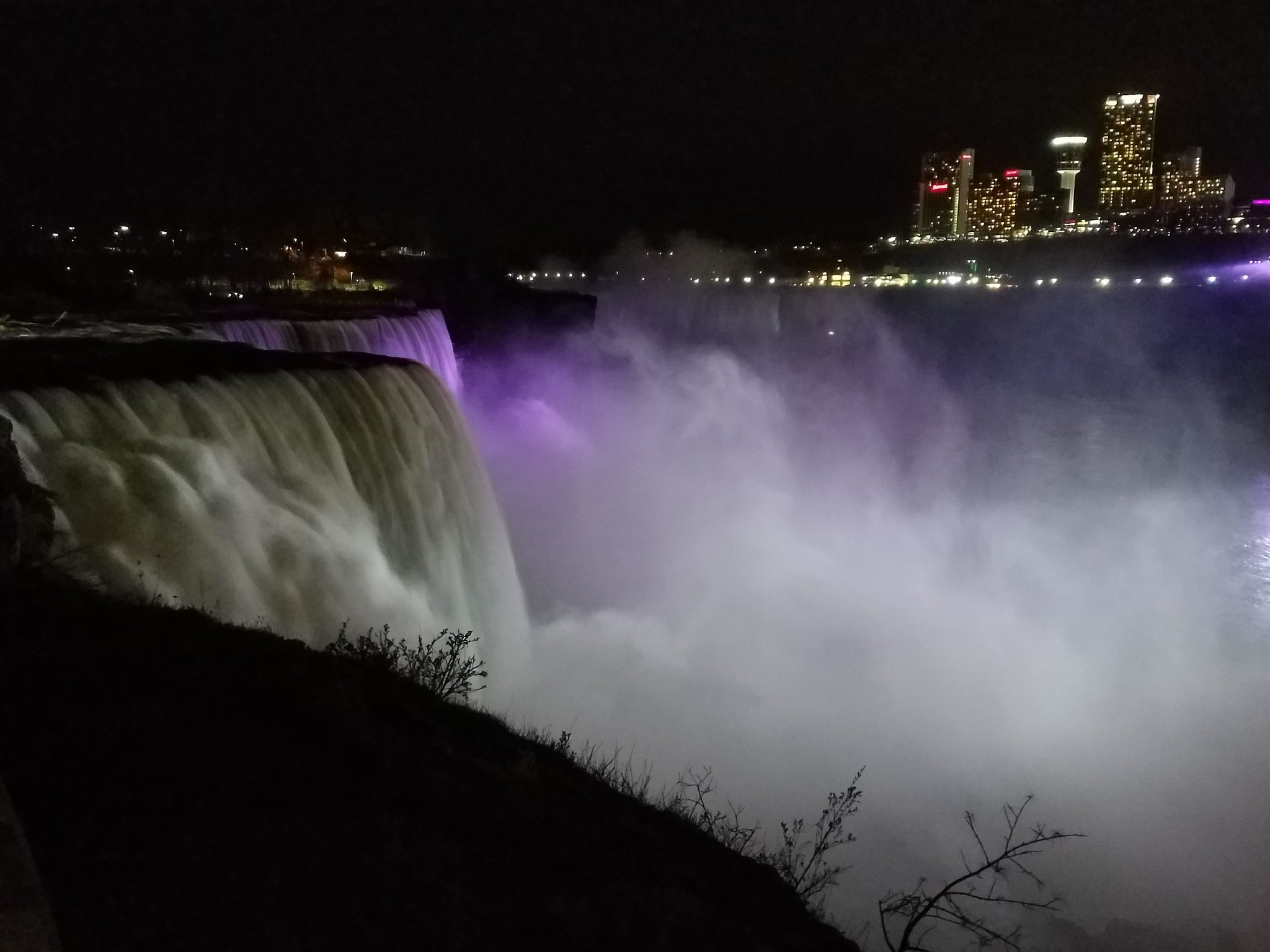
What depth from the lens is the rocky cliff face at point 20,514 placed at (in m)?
5.96

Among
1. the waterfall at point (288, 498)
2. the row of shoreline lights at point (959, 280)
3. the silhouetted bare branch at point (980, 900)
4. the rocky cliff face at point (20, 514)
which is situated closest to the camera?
the rocky cliff face at point (20, 514)

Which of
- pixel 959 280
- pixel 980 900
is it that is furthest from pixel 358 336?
pixel 959 280

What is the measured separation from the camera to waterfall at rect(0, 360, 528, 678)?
7.56 meters

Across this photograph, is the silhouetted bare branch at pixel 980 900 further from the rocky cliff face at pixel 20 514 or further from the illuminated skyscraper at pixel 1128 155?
the illuminated skyscraper at pixel 1128 155

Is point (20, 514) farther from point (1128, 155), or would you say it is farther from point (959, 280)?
point (1128, 155)

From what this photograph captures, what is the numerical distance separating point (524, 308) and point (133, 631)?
98.9 feet

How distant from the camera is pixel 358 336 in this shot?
1766 centimetres

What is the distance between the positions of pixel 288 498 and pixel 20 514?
305cm

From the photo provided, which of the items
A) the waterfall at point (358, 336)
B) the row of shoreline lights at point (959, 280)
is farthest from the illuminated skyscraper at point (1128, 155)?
the waterfall at point (358, 336)

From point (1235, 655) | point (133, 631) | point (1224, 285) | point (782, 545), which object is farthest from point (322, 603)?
point (1224, 285)

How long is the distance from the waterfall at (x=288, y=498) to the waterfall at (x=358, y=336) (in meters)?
2.45

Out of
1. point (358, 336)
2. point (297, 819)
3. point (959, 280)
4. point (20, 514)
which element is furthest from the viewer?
point (959, 280)

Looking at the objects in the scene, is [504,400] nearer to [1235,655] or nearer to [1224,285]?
[1235,655]

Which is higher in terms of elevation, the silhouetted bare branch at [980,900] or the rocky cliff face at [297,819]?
the rocky cliff face at [297,819]
